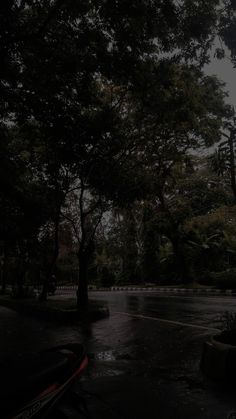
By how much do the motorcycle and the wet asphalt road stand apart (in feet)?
6.41

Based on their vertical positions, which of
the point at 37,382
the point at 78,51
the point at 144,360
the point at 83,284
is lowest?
the point at 144,360

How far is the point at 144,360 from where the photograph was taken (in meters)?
7.96

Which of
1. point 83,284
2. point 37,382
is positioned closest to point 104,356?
point 37,382

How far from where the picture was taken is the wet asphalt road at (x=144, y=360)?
5.11 m

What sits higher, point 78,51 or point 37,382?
point 78,51

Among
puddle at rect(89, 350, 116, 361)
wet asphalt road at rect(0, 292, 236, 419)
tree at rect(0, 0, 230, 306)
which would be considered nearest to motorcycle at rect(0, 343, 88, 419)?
wet asphalt road at rect(0, 292, 236, 419)

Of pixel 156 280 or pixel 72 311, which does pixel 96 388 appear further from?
pixel 156 280

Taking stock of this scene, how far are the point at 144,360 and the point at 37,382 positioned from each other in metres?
5.46

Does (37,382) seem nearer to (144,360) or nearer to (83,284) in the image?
(144,360)

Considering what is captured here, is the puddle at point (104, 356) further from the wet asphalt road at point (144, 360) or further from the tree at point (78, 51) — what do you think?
the tree at point (78, 51)

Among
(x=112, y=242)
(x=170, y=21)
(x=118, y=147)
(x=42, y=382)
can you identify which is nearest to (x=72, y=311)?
(x=118, y=147)

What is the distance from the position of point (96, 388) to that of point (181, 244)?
29858mm

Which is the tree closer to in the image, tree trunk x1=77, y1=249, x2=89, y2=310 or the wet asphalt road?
the wet asphalt road

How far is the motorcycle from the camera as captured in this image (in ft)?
8.62
